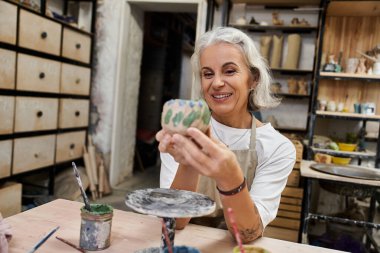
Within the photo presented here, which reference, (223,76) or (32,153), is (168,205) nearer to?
(223,76)

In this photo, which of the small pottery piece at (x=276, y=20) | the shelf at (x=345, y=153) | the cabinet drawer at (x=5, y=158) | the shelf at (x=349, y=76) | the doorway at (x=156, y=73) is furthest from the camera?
the doorway at (x=156, y=73)

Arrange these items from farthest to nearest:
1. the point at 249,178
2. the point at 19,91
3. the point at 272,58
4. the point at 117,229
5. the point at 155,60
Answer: the point at 155,60, the point at 272,58, the point at 19,91, the point at 249,178, the point at 117,229

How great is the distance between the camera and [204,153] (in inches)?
32.4

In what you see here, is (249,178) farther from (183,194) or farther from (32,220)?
(32,220)

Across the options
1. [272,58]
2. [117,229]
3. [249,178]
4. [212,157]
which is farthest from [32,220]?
[272,58]

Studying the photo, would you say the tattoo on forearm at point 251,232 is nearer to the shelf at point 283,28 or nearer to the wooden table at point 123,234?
the wooden table at point 123,234

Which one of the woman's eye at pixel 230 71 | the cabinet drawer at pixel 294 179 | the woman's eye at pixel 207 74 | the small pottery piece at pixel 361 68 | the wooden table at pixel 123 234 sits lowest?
the cabinet drawer at pixel 294 179

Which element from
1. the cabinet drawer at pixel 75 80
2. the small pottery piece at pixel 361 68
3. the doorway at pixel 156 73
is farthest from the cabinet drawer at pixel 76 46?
the small pottery piece at pixel 361 68

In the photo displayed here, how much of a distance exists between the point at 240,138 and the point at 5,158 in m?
2.33

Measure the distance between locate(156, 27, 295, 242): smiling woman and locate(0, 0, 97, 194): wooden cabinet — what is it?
2075mm

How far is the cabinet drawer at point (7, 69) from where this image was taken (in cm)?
279

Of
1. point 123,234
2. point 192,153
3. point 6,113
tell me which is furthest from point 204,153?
point 6,113

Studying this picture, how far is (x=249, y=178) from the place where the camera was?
1.45m

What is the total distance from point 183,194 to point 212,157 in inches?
8.5
